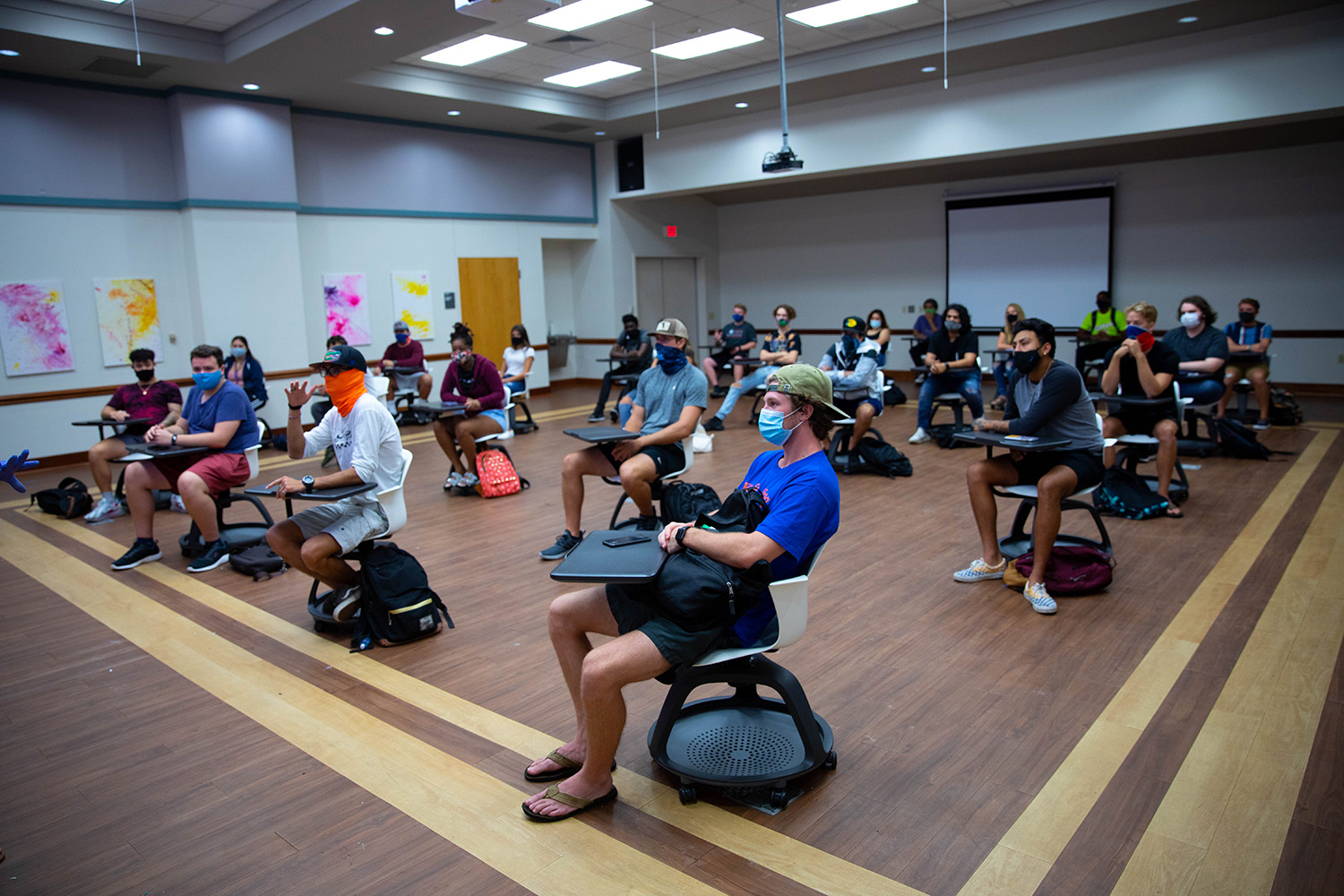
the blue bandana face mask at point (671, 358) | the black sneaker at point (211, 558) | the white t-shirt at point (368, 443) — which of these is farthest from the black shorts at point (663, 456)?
the black sneaker at point (211, 558)

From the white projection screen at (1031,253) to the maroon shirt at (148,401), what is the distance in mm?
11500

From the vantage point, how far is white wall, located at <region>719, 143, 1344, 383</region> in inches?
434

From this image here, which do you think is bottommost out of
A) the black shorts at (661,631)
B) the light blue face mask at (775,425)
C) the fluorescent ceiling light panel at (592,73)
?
the black shorts at (661,631)

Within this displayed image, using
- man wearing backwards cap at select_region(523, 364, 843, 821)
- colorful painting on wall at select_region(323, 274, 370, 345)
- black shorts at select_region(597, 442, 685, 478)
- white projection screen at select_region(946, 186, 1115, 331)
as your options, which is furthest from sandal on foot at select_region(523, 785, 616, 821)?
white projection screen at select_region(946, 186, 1115, 331)

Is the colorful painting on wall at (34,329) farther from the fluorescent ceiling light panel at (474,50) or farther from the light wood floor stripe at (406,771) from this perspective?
the light wood floor stripe at (406,771)

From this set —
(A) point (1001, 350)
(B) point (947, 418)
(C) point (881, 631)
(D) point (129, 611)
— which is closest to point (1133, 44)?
(A) point (1001, 350)

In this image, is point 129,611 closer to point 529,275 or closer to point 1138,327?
point 1138,327

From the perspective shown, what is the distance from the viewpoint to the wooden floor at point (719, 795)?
93.9 inches

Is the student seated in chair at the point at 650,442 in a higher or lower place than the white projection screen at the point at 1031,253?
lower

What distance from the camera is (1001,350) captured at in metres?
9.77

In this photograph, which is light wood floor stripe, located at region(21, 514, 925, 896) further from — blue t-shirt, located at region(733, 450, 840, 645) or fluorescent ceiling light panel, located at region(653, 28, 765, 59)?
fluorescent ceiling light panel, located at region(653, 28, 765, 59)

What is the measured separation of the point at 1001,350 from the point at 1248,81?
350 cm

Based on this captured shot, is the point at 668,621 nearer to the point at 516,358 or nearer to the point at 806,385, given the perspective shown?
the point at 806,385

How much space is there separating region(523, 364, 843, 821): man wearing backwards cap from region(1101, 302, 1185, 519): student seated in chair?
3.83 meters
